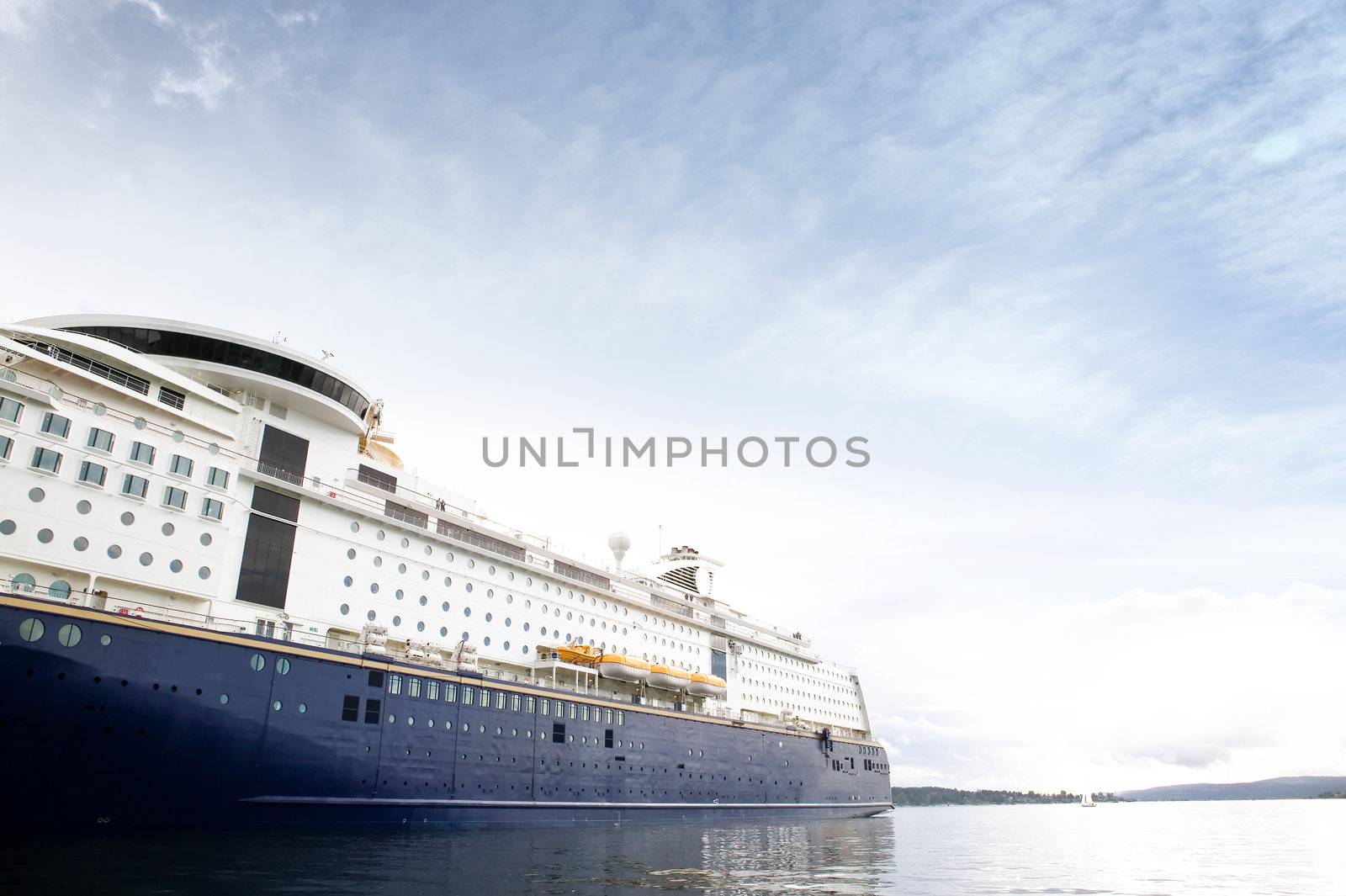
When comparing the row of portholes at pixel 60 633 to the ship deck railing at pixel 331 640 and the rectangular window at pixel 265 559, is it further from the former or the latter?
the rectangular window at pixel 265 559

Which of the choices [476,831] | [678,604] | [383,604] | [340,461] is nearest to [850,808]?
[678,604]

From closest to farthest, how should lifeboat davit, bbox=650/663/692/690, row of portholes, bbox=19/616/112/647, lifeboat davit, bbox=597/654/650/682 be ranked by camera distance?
row of portholes, bbox=19/616/112/647 < lifeboat davit, bbox=597/654/650/682 < lifeboat davit, bbox=650/663/692/690

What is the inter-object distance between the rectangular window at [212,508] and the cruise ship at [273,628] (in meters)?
0.04

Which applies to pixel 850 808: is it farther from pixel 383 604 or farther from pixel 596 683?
pixel 383 604

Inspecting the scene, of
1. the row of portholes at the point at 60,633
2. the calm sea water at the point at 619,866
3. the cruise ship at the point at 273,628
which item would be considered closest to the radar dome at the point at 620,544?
the cruise ship at the point at 273,628

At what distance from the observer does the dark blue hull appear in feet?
52.7

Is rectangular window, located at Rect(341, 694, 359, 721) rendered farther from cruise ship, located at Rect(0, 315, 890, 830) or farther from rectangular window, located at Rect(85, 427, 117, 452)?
rectangular window, located at Rect(85, 427, 117, 452)

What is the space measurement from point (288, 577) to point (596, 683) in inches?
477


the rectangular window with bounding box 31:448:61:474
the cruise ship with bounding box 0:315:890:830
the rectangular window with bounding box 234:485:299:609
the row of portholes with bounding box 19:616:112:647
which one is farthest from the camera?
the rectangular window with bounding box 234:485:299:609

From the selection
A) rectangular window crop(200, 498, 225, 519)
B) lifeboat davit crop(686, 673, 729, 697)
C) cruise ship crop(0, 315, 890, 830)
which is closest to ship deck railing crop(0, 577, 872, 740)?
cruise ship crop(0, 315, 890, 830)

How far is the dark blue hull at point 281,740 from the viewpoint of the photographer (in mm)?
16062

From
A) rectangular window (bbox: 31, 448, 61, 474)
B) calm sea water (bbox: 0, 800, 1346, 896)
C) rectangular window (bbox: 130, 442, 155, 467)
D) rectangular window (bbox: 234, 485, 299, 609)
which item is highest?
rectangular window (bbox: 130, 442, 155, 467)

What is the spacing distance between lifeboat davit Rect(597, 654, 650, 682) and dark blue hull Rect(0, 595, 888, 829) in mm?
1256

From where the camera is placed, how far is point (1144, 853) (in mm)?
26297
